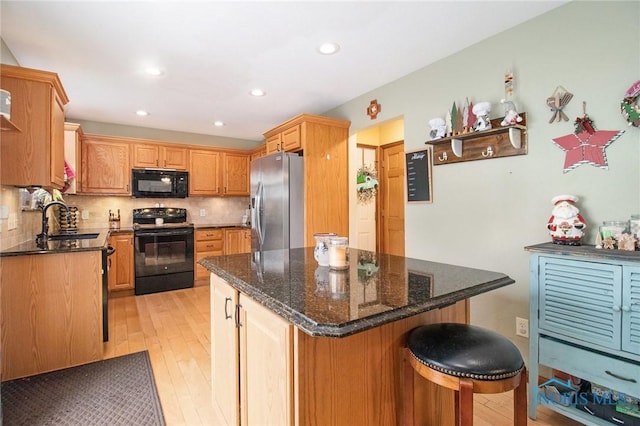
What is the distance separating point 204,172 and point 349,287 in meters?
4.50

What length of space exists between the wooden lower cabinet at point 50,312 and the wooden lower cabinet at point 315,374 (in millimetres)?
1511

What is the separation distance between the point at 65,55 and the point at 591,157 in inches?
150

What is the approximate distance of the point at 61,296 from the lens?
2254 millimetres

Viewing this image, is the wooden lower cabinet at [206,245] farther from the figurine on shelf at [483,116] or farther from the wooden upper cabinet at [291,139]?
the figurine on shelf at [483,116]

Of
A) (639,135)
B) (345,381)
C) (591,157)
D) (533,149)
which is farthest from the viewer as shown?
(533,149)

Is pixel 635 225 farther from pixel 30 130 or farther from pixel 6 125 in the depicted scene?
pixel 30 130

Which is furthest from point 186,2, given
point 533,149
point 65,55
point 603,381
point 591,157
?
point 603,381

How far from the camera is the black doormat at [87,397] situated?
175 cm

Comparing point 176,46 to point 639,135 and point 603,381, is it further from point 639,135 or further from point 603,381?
point 603,381

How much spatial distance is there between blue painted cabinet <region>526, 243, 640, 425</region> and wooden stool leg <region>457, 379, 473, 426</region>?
3.49ft

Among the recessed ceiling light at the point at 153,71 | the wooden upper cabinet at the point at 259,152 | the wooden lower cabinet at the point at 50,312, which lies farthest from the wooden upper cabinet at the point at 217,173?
the wooden lower cabinet at the point at 50,312

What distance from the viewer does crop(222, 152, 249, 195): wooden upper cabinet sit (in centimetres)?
531

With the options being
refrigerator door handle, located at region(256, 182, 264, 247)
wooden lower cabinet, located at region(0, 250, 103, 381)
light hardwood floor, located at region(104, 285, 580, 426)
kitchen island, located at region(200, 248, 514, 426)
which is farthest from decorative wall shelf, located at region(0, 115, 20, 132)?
refrigerator door handle, located at region(256, 182, 264, 247)

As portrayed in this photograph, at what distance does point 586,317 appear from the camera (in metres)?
1.59
